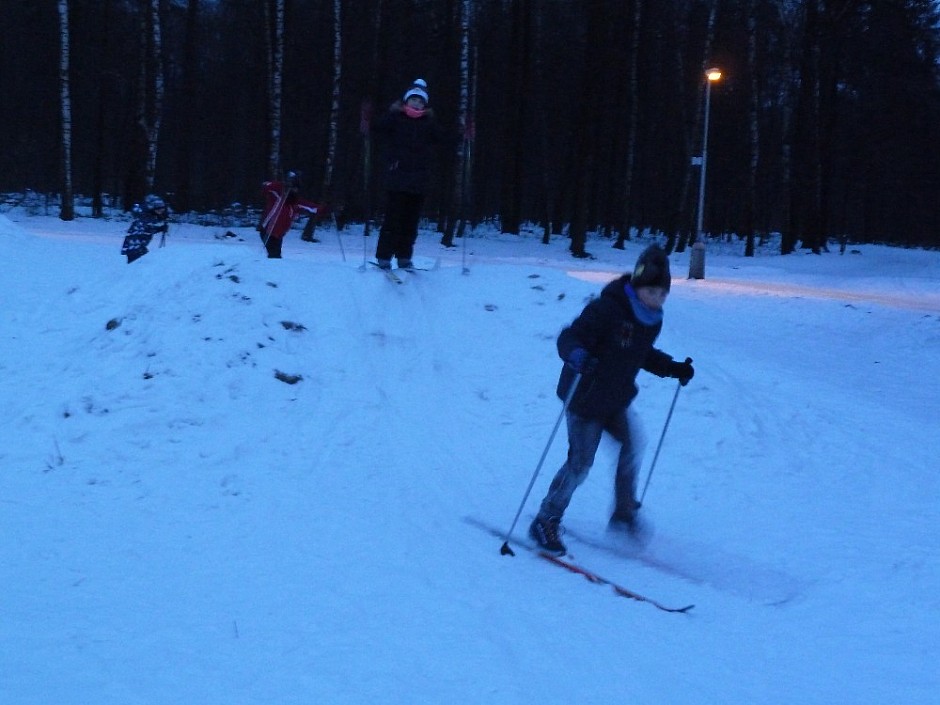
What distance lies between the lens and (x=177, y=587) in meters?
4.70

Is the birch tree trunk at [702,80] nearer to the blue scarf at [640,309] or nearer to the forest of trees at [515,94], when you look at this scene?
the forest of trees at [515,94]

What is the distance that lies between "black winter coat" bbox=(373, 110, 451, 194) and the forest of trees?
11000 millimetres

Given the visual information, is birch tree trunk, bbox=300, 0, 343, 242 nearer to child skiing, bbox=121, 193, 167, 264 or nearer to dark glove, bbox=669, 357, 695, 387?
child skiing, bbox=121, 193, 167, 264

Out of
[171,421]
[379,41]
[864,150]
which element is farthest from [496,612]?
[864,150]

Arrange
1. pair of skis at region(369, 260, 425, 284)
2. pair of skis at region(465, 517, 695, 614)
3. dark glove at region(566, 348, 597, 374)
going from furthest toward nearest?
pair of skis at region(369, 260, 425, 284), dark glove at region(566, 348, 597, 374), pair of skis at region(465, 517, 695, 614)

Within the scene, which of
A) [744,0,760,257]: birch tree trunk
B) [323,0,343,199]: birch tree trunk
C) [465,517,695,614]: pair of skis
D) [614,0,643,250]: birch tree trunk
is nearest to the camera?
[465,517,695,614]: pair of skis

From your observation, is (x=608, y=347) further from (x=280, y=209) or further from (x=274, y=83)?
(x=274, y=83)

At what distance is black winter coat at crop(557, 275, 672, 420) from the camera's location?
5.15 m

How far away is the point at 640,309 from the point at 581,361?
1.71 ft

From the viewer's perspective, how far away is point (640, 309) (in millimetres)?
5172

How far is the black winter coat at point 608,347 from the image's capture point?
5.15m

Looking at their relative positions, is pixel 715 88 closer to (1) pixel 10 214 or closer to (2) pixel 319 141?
(2) pixel 319 141

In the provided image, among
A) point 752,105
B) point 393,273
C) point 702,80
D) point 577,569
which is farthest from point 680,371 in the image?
point 752,105

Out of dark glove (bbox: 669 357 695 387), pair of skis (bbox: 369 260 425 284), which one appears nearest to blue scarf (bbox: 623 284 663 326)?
dark glove (bbox: 669 357 695 387)
